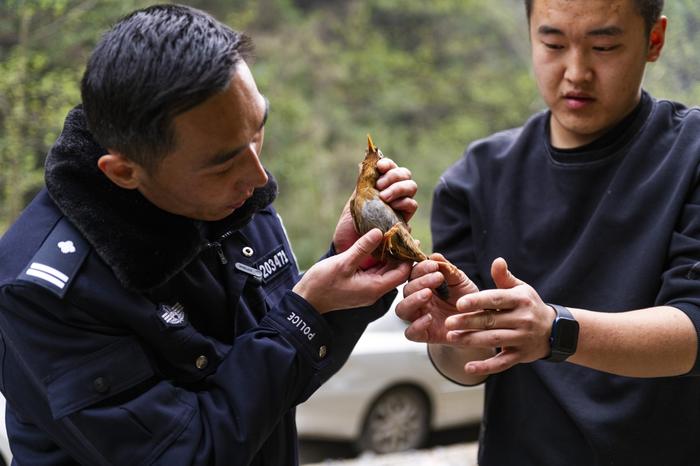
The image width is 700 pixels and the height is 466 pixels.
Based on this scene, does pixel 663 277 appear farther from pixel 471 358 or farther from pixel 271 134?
pixel 271 134

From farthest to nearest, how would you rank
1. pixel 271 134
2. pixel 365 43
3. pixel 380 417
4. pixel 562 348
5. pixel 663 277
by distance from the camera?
pixel 365 43 < pixel 271 134 < pixel 380 417 < pixel 663 277 < pixel 562 348

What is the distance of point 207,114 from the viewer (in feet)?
4.97

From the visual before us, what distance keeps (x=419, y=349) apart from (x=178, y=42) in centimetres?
551

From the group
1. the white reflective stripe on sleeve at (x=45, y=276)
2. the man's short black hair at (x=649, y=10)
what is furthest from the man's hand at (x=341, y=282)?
the man's short black hair at (x=649, y=10)

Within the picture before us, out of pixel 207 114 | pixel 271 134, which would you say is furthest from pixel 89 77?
pixel 271 134

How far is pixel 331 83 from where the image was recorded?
1477 cm

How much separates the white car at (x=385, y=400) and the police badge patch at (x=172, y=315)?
4.61 m

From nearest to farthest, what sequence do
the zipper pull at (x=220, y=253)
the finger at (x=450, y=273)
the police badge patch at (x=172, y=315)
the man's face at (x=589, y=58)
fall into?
the police badge patch at (x=172, y=315), the zipper pull at (x=220, y=253), the finger at (x=450, y=273), the man's face at (x=589, y=58)

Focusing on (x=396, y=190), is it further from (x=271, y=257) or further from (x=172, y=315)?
(x=172, y=315)

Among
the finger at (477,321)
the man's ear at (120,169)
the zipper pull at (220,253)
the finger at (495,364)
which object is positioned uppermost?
the man's ear at (120,169)

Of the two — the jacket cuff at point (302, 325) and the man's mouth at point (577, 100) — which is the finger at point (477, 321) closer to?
the jacket cuff at point (302, 325)

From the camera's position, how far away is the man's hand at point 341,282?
1715 mm

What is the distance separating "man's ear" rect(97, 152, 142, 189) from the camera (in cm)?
156

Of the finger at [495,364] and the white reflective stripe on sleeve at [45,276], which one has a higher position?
the white reflective stripe on sleeve at [45,276]
